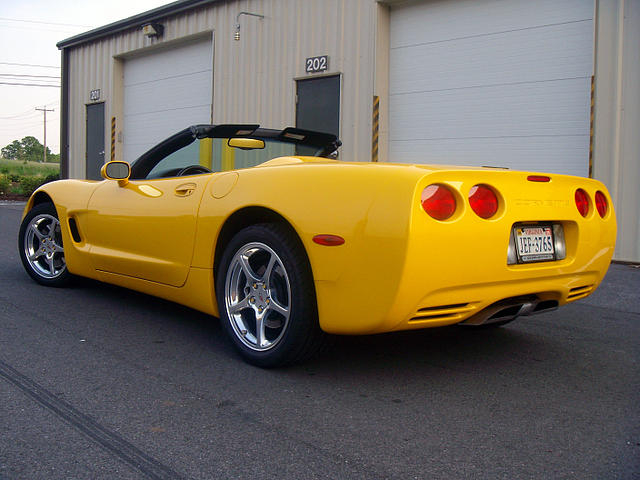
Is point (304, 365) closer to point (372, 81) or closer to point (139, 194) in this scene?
point (139, 194)

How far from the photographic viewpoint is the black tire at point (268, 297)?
2.92m

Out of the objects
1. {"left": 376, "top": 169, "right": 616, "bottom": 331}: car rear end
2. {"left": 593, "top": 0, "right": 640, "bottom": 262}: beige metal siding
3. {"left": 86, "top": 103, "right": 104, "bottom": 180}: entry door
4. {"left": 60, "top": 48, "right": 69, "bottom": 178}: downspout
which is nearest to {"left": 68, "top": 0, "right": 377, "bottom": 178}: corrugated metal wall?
{"left": 86, "top": 103, "right": 104, "bottom": 180}: entry door

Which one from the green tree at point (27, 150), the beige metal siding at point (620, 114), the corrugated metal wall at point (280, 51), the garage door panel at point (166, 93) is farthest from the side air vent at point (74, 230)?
the green tree at point (27, 150)

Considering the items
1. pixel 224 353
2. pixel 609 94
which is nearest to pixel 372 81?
pixel 609 94

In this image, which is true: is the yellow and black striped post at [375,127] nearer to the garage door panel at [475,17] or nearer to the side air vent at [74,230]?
the garage door panel at [475,17]

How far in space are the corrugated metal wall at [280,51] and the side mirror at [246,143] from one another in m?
6.62

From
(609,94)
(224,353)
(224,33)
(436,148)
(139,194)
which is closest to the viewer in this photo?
(224,353)

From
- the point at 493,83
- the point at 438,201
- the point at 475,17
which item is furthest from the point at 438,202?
the point at 475,17

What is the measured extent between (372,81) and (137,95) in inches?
312

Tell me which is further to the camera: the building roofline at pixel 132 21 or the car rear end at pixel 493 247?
the building roofline at pixel 132 21

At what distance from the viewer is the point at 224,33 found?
43.9 ft

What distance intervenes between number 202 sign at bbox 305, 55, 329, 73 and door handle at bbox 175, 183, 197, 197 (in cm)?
806

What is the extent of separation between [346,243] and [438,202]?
0.40 meters

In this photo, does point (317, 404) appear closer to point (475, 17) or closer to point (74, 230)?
point (74, 230)
